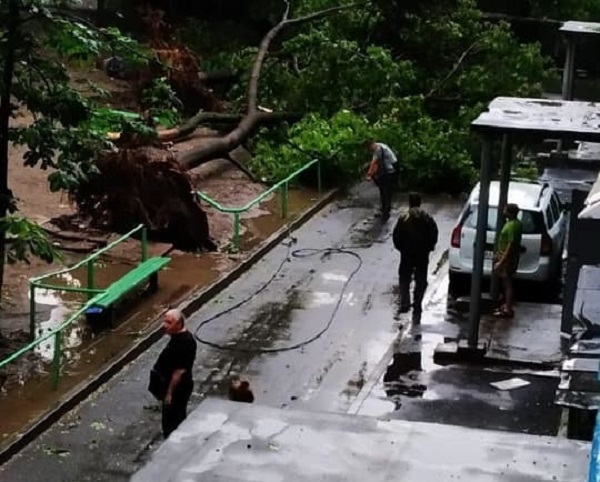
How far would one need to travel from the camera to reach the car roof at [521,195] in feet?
57.9

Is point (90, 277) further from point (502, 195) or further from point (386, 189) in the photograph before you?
point (386, 189)

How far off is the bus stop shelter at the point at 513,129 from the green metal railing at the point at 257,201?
4.98 meters

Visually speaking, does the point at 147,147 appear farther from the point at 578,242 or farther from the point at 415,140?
the point at 578,242

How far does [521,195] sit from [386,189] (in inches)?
164

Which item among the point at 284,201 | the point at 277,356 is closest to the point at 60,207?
A: the point at 284,201

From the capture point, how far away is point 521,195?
18.1 m

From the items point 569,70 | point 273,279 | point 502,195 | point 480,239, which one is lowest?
point 273,279

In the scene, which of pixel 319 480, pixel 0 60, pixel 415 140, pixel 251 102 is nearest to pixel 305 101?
pixel 251 102

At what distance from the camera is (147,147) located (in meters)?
20.1

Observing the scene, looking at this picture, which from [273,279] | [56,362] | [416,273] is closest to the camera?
[56,362]

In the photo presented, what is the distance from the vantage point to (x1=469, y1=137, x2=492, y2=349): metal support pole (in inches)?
559

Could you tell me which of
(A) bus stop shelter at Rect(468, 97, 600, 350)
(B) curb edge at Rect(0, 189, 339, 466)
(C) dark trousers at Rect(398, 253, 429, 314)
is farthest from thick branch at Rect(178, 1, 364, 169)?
(A) bus stop shelter at Rect(468, 97, 600, 350)

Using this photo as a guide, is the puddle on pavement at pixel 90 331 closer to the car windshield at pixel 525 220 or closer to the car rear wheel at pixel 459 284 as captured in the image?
the car rear wheel at pixel 459 284

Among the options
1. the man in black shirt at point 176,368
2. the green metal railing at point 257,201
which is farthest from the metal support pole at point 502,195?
the man in black shirt at point 176,368
